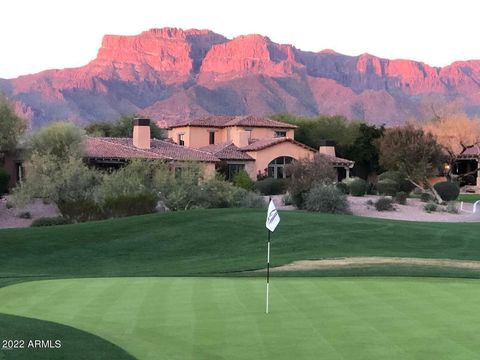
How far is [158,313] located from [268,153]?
50.0 m

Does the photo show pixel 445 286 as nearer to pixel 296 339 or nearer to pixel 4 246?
pixel 296 339

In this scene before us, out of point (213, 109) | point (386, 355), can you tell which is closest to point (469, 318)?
point (386, 355)

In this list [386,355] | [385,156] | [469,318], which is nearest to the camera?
[386,355]

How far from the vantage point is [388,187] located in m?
52.4

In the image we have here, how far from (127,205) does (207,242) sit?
369 inches

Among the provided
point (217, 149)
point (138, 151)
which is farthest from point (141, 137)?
point (217, 149)

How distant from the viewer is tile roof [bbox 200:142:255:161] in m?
59.5

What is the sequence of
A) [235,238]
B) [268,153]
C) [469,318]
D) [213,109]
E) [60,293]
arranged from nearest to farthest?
[469,318], [60,293], [235,238], [268,153], [213,109]

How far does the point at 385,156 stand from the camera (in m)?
47.5

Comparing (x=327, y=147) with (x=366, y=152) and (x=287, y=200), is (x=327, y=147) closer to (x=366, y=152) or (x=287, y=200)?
(x=366, y=152)

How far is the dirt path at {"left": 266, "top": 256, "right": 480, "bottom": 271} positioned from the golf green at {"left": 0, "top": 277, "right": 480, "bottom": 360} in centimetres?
508

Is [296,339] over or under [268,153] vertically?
under

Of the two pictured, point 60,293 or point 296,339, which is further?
point 60,293

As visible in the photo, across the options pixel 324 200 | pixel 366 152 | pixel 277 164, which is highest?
pixel 366 152
